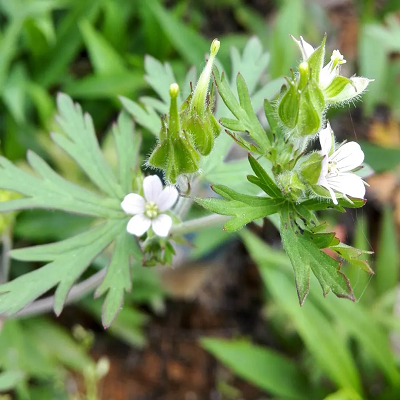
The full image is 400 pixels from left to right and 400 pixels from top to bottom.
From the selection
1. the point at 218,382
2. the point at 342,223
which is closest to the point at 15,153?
the point at 218,382

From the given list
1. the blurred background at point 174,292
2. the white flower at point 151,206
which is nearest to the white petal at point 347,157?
the white flower at point 151,206

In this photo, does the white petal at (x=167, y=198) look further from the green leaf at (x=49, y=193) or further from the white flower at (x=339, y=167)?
the white flower at (x=339, y=167)

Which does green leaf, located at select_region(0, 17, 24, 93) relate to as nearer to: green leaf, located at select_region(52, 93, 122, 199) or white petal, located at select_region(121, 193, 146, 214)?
green leaf, located at select_region(52, 93, 122, 199)

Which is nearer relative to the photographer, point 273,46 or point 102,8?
point 102,8

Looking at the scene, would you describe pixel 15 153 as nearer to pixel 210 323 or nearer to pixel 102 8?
pixel 102 8

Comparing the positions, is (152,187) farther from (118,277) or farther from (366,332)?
(366,332)

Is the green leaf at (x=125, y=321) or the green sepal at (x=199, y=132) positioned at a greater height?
the green sepal at (x=199, y=132)

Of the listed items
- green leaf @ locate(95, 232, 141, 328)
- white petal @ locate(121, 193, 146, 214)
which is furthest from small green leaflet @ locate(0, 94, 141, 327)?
white petal @ locate(121, 193, 146, 214)
